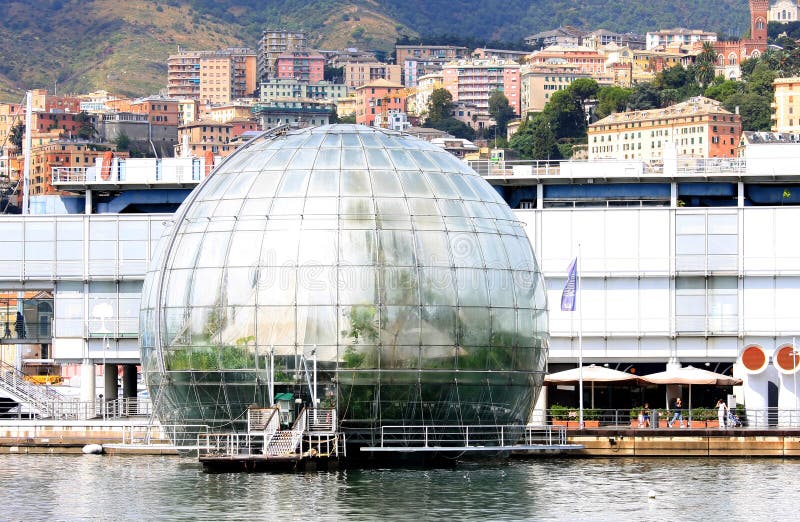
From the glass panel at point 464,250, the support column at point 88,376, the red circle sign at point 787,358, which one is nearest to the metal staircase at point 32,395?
the support column at point 88,376

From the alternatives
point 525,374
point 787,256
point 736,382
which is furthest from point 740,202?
point 525,374

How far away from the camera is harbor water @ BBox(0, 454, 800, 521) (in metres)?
50.0

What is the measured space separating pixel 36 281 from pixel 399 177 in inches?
1167

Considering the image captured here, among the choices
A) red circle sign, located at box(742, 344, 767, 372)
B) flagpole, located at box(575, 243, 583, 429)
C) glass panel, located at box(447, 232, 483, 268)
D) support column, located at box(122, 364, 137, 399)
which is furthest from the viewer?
support column, located at box(122, 364, 137, 399)

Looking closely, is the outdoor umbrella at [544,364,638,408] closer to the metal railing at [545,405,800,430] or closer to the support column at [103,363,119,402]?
the metal railing at [545,405,800,430]

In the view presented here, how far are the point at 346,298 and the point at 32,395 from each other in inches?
1061

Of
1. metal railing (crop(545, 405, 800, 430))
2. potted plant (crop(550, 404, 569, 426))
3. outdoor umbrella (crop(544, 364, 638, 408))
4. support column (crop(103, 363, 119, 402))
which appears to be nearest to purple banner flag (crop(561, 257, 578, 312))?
outdoor umbrella (crop(544, 364, 638, 408))

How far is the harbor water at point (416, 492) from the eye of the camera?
5000 centimetres

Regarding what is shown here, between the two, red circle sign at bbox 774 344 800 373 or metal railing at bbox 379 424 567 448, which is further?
red circle sign at bbox 774 344 800 373

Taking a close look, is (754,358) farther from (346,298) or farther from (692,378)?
(346,298)

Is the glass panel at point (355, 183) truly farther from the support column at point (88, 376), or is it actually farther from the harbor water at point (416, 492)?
the support column at point (88, 376)

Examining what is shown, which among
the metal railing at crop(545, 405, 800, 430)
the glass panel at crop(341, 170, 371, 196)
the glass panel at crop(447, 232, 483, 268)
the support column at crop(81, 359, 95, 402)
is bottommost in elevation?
the metal railing at crop(545, 405, 800, 430)

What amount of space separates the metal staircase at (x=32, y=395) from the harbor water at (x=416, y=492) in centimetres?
1378

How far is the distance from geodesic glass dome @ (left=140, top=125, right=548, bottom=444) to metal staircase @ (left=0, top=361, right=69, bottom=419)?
58.3 feet
